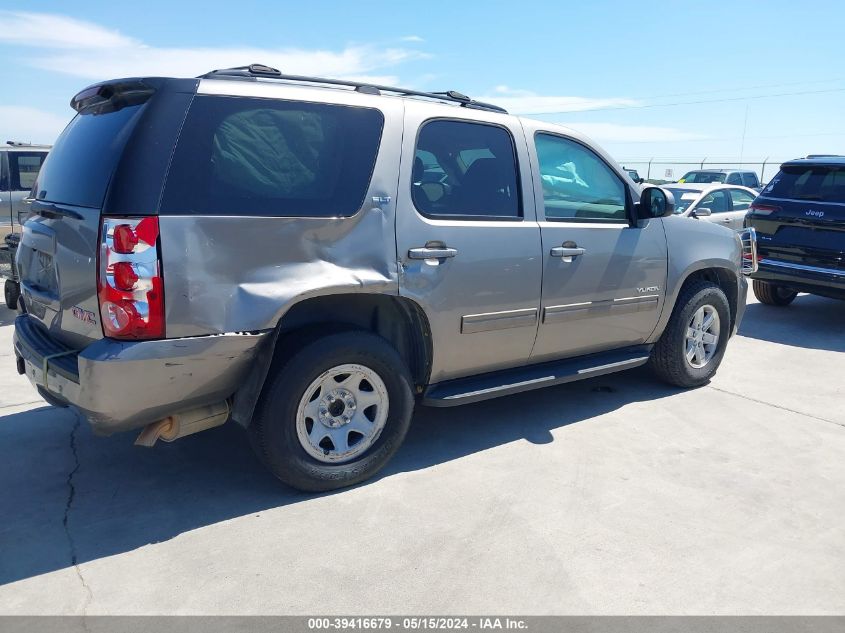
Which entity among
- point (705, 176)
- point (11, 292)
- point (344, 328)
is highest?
point (705, 176)

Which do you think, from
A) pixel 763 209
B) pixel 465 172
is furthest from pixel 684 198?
pixel 465 172

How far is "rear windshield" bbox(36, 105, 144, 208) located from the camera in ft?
10.3

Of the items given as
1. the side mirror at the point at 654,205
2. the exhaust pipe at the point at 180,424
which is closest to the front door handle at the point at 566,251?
the side mirror at the point at 654,205

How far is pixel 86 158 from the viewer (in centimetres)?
336

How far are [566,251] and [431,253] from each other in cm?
105

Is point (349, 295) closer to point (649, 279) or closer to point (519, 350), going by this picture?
point (519, 350)

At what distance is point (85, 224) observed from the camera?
3107mm

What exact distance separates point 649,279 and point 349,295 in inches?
91.7

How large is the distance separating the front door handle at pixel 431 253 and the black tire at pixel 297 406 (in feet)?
1.58

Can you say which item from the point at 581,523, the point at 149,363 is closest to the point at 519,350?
the point at 581,523

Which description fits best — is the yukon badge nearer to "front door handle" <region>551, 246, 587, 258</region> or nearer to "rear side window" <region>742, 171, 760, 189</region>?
"front door handle" <region>551, 246, 587, 258</region>

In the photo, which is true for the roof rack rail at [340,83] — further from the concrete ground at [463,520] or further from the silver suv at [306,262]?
the concrete ground at [463,520]

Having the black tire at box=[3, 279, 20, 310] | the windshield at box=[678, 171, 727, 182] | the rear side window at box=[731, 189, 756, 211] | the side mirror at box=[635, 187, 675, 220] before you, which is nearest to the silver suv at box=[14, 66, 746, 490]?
the side mirror at box=[635, 187, 675, 220]

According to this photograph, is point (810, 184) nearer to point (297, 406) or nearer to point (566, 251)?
point (566, 251)
